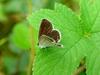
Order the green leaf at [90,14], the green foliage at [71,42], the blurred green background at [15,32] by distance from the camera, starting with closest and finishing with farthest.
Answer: the green foliage at [71,42] < the green leaf at [90,14] < the blurred green background at [15,32]

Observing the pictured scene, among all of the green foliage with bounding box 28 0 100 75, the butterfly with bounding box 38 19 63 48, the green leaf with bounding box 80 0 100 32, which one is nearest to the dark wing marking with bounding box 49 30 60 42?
the butterfly with bounding box 38 19 63 48

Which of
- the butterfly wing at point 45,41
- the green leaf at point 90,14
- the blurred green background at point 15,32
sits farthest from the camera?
the blurred green background at point 15,32

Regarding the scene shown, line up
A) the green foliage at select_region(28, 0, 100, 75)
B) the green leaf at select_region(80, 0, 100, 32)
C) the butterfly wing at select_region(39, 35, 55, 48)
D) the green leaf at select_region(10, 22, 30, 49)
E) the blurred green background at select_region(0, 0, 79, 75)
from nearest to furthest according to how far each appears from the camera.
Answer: the butterfly wing at select_region(39, 35, 55, 48) → the green foliage at select_region(28, 0, 100, 75) → the green leaf at select_region(80, 0, 100, 32) → the green leaf at select_region(10, 22, 30, 49) → the blurred green background at select_region(0, 0, 79, 75)

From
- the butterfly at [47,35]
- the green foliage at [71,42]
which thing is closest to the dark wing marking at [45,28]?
the butterfly at [47,35]

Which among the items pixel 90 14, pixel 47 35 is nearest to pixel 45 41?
pixel 47 35

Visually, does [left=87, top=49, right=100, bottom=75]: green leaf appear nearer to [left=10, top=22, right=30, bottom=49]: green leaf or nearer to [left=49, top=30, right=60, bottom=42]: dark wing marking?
[left=49, top=30, right=60, bottom=42]: dark wing marking

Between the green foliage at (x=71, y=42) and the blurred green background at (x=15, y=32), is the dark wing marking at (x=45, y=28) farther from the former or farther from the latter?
the blurred green background at (x=15, y=32)
